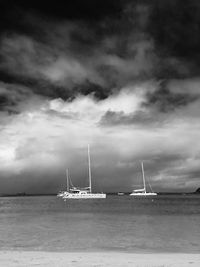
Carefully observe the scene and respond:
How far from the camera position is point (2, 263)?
19859 millimetres

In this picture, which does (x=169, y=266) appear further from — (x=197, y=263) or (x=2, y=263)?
(x=2, y=263)

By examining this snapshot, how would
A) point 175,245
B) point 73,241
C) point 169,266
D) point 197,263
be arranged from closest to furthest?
point 169,266 → point 197,263 → point 175,245 → point 73,241

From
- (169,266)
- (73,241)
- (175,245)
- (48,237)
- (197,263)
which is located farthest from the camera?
(48,237)

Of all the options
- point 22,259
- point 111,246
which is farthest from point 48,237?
point 22,259

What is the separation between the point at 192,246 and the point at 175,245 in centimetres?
174

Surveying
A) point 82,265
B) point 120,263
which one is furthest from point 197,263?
point 82,265

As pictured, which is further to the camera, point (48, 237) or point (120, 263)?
point (48, 237)

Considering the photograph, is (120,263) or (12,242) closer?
(120,263)

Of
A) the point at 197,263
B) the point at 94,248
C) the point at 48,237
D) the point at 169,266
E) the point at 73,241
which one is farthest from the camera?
the point at 48,237

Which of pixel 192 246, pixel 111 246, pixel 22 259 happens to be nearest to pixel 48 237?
pixel 111 246

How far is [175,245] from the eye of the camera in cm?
3447

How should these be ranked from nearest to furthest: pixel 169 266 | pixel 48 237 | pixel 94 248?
pixel 169 266 < pixel 94 248 < pixel 48 237

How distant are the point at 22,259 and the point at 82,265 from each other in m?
4.14

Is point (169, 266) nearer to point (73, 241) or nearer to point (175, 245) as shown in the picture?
point (175, 245)
